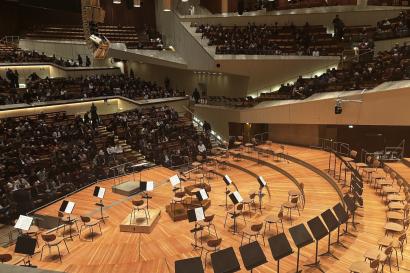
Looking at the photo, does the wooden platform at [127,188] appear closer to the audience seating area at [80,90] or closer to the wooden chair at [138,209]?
the wooden chair at [138,209]

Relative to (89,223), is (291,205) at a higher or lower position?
higher

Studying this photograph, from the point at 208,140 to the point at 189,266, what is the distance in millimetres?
11375

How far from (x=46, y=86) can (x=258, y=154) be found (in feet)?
33.7

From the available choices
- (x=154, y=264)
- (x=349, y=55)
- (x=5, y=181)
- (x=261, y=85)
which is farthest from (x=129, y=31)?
(x=154, y=264)

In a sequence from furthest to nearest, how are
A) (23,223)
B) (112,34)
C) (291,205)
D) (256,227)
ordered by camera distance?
1. (112,34)
2. (291,205)
3. (256,227)
4. (23,223)

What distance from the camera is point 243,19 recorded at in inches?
840

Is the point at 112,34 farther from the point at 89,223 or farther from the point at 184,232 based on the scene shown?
the point at 184,232

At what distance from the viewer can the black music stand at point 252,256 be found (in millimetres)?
5328

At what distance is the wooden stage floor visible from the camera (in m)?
7.04

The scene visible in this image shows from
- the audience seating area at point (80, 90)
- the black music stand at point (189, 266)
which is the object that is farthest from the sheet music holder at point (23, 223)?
the audience seating area at point (80, 90)

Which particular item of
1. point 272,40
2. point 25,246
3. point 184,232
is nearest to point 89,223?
point 184,232

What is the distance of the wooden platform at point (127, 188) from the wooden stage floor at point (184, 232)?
0.19m

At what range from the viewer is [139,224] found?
9.21 m

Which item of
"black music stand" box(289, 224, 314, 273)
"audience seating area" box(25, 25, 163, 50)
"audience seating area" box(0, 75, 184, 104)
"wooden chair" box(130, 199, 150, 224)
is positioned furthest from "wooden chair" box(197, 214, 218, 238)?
"audience seating area" box(25, 25, 163, 50)
